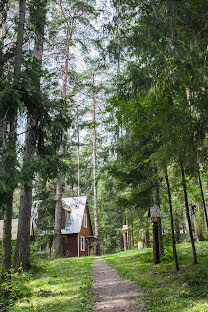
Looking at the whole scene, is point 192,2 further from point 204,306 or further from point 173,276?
point 173,276

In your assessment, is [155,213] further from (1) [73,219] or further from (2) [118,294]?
(1) [73,219]

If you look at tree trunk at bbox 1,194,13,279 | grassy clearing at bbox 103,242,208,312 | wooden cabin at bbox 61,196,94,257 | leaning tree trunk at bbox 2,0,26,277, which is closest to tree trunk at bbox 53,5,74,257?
wooden cabin at bbox 61,196,94,257

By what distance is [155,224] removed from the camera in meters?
9.39

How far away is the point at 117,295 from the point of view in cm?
581

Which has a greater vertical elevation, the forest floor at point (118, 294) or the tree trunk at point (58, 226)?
the tree trunk at point (58, 226)

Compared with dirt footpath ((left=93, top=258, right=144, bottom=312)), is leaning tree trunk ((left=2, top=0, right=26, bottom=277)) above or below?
above

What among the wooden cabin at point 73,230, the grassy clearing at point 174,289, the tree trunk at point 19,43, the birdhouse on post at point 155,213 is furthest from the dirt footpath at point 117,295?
the wooden cabin at point 73,230

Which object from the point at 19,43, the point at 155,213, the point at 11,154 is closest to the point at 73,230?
the point at 155,213

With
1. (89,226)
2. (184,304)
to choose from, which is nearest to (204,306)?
(184,304)

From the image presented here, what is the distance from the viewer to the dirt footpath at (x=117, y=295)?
4.88 metres

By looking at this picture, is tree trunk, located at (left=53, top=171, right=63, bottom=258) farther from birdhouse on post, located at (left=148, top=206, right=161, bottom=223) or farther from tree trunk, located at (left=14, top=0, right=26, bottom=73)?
tree trunk, located at (left=14, top=0, right=26, bottom=73)

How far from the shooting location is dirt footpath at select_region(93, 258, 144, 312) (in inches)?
192

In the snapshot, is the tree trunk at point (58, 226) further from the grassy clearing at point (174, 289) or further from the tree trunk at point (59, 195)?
the grassy clearing at point (174, 289)

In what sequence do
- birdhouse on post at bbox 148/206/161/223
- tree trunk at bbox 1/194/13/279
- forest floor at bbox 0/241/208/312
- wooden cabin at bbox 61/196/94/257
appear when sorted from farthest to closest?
wooden cabin at bbox 61/196/94/257, birdhouse on post at bbox 148/206/161/223, tree trunk at bbox 1/194/13/279, forest floor at bbox 0/241/208/312
